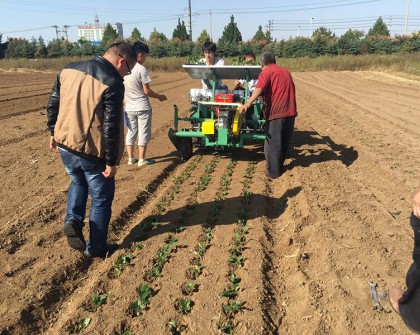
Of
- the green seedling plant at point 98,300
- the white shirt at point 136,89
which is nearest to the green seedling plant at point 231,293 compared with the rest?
the green seedling plant at point 98,300

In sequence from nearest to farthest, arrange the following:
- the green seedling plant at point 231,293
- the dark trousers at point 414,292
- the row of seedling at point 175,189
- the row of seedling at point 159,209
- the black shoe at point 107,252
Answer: the dark trousers at point 414,292 < the green seedling plant at point 231,293 < the black shoe at point 107,252 < the row of seedling at point 159,209 < the row of seedling at point 175,189

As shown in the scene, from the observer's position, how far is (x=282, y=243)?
4102mm

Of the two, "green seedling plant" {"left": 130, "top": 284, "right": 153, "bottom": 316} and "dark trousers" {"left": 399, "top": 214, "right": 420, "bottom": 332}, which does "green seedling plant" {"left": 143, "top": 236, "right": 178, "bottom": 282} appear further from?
"dark trousers" {"left": 399, "top": 214, "right": 420, "bottom": 332}

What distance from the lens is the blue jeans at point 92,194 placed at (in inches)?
138

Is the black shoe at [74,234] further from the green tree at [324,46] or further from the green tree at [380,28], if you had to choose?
the green tree at [380,28]

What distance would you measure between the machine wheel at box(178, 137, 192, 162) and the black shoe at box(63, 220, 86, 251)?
3.64 meters

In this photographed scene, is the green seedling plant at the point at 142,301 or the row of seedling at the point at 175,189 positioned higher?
the row of seedling at the point at 175,189

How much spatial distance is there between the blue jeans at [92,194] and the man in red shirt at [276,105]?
9.26 ft

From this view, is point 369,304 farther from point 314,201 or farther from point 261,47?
point 261,47

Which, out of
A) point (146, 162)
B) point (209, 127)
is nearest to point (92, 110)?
point (209, 127)

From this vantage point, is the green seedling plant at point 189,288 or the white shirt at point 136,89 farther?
the white shirt at point 136,89

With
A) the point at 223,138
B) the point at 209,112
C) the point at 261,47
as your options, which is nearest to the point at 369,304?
the point at 223,138

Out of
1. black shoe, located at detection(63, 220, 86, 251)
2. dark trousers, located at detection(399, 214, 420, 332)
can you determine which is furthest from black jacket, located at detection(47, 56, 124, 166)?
dark trousers, located at detection(399, 214, 420, 332)

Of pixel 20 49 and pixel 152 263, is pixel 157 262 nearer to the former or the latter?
pixel 152 263
